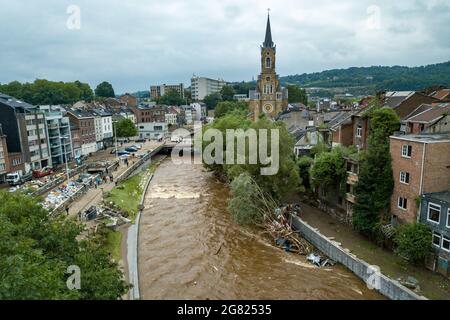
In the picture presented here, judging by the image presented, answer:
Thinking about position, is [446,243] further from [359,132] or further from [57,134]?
[57,134]

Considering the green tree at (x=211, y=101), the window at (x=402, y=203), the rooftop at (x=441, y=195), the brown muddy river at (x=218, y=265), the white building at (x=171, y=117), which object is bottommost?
the brown muddy river at (x=218, y=265)

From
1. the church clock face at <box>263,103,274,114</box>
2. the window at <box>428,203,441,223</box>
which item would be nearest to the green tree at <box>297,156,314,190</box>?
the window at <box>428,203,441,223</box>

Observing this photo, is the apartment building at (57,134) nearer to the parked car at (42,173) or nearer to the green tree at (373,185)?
the parked car at (42,173)

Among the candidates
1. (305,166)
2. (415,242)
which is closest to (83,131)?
(305,166)

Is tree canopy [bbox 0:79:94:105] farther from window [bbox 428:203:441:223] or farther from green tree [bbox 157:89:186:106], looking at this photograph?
window [bbox 428:203:441:223]

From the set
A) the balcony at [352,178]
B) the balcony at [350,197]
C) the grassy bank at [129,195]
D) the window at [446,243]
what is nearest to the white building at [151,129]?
the grassy bank at [129,195]

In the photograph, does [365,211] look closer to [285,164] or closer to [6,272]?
[285,164]
